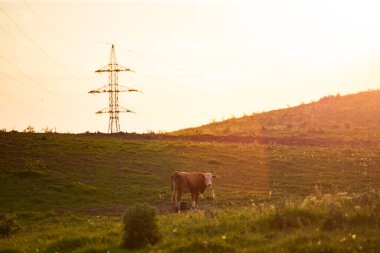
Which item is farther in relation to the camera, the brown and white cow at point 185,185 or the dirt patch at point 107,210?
the brown and white cow at point 185,185

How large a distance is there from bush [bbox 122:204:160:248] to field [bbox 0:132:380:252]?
0.32m

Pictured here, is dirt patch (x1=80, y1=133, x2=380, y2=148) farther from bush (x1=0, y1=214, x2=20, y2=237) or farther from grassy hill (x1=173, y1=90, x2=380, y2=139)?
bush (x1=0, y1=214, x2=20, y2=237)

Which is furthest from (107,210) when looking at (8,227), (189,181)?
(8,227)

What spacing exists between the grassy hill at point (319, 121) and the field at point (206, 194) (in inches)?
290

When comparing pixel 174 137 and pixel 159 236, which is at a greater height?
pixel 174 137

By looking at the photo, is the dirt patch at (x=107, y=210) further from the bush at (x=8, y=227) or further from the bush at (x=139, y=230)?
the bush at (x=139, y=230)

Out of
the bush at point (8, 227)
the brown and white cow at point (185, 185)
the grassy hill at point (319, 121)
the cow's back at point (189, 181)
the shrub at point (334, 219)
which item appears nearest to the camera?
the shrub at point (334, 219)

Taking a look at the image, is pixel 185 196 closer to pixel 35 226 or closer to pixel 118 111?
pixel 35 226

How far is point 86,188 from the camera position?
3575 cm

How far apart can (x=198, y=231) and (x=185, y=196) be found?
1936cm

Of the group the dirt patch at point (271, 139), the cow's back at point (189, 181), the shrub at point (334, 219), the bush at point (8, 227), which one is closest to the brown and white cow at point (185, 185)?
the cow's back at point (189, 181)

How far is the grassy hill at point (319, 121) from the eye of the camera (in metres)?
66.0

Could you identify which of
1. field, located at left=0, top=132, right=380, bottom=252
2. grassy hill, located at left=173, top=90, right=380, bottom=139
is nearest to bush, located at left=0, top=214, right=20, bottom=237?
field, located at left=0, top=132, right=380, bottom=252

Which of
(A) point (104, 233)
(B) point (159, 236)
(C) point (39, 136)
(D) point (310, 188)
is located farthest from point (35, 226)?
(C) point (39, 136)
